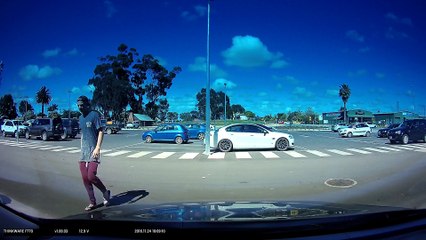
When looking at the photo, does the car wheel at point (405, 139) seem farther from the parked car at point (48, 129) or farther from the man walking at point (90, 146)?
the parked car at point (48, 129)

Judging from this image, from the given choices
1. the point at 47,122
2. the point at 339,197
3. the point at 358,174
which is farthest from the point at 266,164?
the point at 47,122

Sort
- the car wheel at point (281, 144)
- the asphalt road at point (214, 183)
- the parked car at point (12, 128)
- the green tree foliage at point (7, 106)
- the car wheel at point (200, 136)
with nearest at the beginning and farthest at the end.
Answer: the asphalt road at point (214, 183)
the car wheel at point (281, 144)
the car wheel at point (200, 136)
the parked car at point (12, 128)
the green tree foliage at point (7, 106)

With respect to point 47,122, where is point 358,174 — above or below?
below

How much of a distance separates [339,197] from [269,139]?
1167 centimetres

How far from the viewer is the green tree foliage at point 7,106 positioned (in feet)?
312

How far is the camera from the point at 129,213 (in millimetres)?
3863

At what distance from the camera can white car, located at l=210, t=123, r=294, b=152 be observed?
61.6 ft

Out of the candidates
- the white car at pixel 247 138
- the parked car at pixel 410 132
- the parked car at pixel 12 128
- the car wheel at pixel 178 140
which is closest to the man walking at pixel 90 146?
the white car at pixel 247 138

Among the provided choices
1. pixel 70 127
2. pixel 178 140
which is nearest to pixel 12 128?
pixel 70 127

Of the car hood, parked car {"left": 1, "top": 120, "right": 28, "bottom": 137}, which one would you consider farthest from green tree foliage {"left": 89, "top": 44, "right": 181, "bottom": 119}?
the car hood

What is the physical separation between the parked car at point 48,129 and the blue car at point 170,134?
835cm

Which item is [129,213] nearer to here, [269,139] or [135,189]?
[135,189]

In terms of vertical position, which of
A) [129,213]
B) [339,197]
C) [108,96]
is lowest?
[339,197]

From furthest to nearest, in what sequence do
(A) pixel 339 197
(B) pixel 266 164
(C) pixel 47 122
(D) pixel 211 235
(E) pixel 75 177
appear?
(C) pixel 47 122
(B) pixel 266 164
(E) pixel 75 177
(A) pixel 339 197
(D) pixel 211 235
